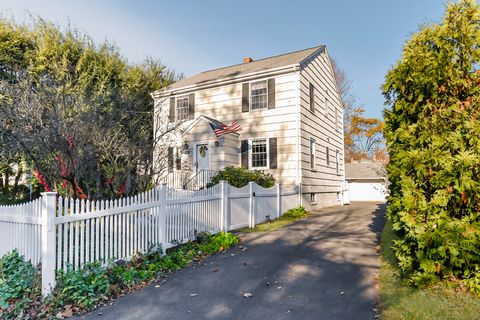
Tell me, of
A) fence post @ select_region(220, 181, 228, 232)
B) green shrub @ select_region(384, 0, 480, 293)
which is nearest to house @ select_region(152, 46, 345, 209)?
fence post @ select_region(220, 181, 228, 232)

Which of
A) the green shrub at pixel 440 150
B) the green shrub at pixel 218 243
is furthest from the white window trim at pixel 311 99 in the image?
the green shrub at pixel 440 150

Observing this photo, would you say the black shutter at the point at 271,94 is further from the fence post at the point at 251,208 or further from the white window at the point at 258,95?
the fence post at the point at 251,208

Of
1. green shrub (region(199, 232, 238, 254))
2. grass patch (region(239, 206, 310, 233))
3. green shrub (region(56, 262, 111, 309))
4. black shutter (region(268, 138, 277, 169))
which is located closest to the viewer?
green shrub (region(56, 262, 111, 309))

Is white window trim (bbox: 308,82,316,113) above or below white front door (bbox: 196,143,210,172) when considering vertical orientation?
above

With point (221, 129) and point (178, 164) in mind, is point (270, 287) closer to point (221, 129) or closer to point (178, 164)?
point (221, 129)

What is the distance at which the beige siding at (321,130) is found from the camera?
551 inches

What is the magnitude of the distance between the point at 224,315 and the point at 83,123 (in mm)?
6201

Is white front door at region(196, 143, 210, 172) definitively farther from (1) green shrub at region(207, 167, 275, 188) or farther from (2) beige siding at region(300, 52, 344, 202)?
(2) beige siding at region(300, 52, 344, 202)

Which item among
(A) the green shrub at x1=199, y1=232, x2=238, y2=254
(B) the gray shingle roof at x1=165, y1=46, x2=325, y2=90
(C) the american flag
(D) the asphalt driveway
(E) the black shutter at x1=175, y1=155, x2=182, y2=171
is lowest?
(D) the asphalt driveway

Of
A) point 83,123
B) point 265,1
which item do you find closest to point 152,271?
point 83,123

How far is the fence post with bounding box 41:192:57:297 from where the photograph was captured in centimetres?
417

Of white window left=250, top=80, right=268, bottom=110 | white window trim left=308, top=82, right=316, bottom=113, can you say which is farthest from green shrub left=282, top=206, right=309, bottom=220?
white window trim left=308, top=82, right=316, bottom=113

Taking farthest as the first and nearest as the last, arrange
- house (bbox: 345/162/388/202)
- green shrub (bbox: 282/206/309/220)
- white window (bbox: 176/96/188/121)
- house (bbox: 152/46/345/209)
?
house (bbox: 345/162/388/202) → white window (bbox: 176/96/188/121) → house (bbox: 152/46/345/209) → green shrub (bbox: 282/206/309/220)

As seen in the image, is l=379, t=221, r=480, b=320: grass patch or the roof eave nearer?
l=379, t=221, r=480, b=320: grass patch
